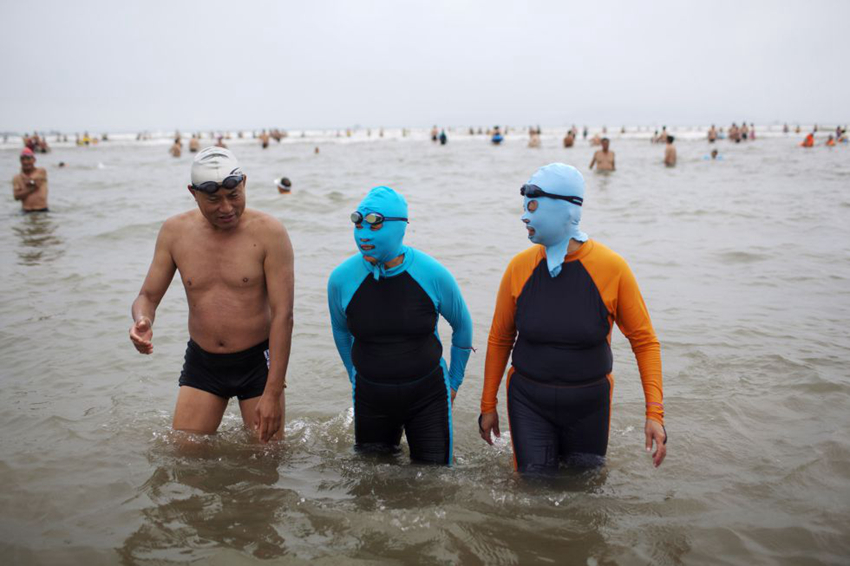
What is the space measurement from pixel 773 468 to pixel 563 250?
2.36 metres

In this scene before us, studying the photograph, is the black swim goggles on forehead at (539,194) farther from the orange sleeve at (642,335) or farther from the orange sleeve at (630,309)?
the orange sleeve at (642,335)

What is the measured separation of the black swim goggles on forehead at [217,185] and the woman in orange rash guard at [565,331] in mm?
1642

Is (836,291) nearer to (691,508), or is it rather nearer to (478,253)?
(478,253)

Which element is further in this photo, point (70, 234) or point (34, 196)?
point (34, 196)

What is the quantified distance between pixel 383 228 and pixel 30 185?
13715mm

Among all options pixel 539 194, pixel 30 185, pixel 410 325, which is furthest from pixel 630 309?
pixel 30 185

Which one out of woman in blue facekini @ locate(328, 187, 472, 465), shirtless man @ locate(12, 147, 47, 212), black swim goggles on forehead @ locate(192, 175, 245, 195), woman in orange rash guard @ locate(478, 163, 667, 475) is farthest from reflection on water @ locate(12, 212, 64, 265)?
Result: woman in orange rash guard @ locate(478, 163, 667, 475)

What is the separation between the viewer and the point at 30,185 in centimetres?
1352

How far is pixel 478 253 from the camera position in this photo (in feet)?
34.8

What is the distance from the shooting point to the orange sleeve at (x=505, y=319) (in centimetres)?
328

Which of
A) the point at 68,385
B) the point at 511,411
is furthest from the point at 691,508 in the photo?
the point at 68,385

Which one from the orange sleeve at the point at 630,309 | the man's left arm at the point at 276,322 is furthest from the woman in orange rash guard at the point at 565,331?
the man's left arm at the point at 276,322

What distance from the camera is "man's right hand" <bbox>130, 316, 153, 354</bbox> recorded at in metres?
3.20

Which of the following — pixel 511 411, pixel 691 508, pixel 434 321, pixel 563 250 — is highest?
pixel 563 250
